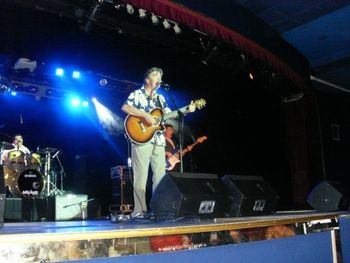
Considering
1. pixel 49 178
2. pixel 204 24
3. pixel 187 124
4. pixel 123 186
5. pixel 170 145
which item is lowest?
pixel 123 186

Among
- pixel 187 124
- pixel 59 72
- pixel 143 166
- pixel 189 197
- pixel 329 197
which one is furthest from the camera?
pixel 187 124

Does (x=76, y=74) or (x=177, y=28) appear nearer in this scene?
(x=177, y=28)

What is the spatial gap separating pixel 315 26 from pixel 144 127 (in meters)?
3.18

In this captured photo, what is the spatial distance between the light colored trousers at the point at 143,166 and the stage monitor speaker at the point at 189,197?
1175 mm

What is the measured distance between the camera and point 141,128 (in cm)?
406

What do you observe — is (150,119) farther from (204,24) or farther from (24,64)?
(24,64)

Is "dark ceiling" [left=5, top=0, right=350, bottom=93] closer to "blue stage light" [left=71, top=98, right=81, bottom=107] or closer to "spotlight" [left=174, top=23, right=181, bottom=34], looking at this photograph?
"spotlight" [left=174, top=23, right=181, bottom=34]

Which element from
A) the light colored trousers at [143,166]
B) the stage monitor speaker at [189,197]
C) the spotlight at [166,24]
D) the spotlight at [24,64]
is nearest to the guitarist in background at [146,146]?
the light colored trousers at [143,166]

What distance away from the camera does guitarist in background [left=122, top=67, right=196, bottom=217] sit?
12.7ft

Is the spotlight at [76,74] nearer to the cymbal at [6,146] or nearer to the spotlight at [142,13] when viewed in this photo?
the cymbal at [6,146]

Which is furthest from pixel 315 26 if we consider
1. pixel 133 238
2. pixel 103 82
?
pixel 133 238

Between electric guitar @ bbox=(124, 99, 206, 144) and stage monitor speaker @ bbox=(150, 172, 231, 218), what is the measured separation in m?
1.31

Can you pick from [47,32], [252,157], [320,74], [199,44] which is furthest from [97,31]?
[320,74]

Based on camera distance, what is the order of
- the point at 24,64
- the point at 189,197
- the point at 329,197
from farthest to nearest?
the point at 24,64, the point at 329,197, the point at 189,197
